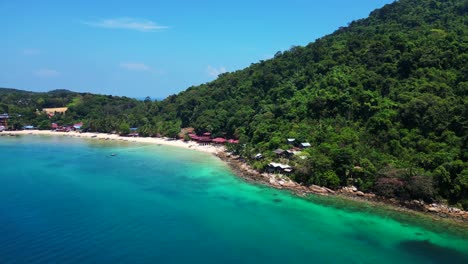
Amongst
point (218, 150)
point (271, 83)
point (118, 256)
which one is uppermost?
Result: point (271, 83)

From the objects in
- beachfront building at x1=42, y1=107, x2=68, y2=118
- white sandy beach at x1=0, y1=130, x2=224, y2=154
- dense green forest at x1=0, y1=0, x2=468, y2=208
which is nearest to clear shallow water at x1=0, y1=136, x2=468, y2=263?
dense green forest at x1=0, y1=0, x2=468, y2=208

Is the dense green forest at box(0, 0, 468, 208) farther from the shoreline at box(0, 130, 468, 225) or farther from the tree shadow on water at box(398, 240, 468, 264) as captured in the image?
the tree shadow on water at box(398, 240, 468, 264)

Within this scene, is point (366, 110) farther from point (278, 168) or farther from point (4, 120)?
point (4, 120)

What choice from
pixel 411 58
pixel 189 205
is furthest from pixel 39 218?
pixel 411 58

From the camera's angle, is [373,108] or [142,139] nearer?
[373,108]

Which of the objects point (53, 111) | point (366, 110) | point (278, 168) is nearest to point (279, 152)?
point (278, 168)

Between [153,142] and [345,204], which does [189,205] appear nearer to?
[345,204]

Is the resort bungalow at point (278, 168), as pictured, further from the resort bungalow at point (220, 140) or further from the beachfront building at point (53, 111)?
the beachfront building at point (53, 111)
